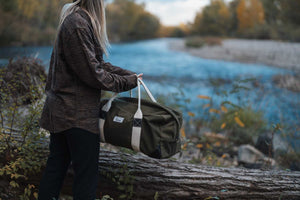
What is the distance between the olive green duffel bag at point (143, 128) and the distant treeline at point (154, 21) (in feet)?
2.79

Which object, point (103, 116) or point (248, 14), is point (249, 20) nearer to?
point (248, 14)

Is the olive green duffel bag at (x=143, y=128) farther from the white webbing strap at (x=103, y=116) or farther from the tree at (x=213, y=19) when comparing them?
the tree at (x=213, y=19)

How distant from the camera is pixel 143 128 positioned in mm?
1678

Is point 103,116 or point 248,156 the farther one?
point 248,156

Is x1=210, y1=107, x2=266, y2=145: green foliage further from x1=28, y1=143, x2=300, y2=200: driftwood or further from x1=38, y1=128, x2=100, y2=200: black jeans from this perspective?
x1=38, y1=128, x2=100, y2=200: black jeans

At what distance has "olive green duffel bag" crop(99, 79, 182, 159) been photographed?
1675 mm

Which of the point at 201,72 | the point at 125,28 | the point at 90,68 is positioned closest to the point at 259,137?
the point at 90,68

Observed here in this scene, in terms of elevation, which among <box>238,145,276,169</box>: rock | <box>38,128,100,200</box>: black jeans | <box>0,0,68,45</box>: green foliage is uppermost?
<box>0,0,68,45</box>: green foliage

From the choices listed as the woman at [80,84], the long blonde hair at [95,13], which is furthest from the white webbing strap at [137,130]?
the long blonde hair at [95,13]

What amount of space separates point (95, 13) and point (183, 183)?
1480 mm

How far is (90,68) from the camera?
151 cm

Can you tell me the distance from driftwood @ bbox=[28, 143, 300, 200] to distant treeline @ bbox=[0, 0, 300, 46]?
4.39 ft

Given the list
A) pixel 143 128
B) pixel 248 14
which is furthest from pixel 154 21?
pixel 143 128

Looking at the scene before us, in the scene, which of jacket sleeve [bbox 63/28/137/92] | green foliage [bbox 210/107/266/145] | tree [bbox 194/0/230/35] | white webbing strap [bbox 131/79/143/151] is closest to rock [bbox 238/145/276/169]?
green foliage [bbox 210/107/266/145]
